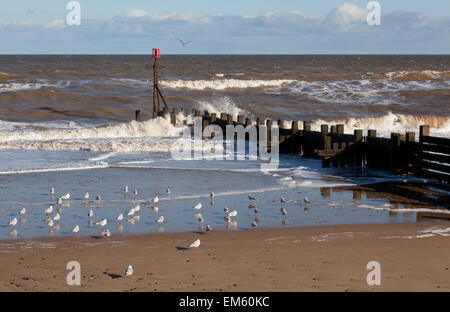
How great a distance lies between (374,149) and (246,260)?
840cm

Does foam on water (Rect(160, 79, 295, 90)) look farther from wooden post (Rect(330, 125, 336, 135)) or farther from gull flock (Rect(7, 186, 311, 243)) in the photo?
gull flock (Rect(7, 186, 311, 243))

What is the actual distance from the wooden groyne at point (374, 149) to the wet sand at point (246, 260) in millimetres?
3837

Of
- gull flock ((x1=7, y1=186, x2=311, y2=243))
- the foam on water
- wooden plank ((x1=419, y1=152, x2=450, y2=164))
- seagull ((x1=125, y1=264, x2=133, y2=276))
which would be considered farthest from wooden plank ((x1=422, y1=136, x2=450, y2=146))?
the foam on water

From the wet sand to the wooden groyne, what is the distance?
12.6 feet

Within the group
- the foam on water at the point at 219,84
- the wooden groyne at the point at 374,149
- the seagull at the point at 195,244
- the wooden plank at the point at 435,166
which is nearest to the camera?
the seagull at the point at 195,244

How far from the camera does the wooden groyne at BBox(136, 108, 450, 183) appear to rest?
13695 mm

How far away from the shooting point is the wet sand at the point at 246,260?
7.28 meters

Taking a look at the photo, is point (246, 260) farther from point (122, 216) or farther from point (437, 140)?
point (437, 140)

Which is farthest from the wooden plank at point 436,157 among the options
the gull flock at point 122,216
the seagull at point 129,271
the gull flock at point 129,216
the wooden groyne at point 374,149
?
the seagull at point 129,271

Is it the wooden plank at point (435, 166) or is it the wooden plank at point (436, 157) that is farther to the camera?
the wooden plank at point (435, 166)

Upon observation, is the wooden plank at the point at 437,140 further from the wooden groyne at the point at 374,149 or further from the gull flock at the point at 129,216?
the gull flock at the point at 129,216

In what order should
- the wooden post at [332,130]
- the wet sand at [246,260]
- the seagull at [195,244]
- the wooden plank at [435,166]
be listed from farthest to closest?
1. the wooden post at [332,130]
2. the wooden plank at [435,166]
3. the seagull at [195,244]
4. the wet sand at [246,260]
